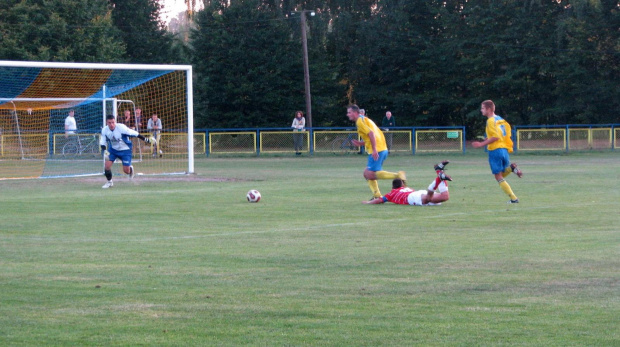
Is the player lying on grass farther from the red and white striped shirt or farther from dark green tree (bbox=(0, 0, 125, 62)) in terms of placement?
dark green tree (bbox=(0, 0, 125, 62))

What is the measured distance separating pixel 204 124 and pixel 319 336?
165 ft

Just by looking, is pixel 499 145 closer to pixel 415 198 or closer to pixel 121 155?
pixel 415 198

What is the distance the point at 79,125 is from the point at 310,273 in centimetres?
3093

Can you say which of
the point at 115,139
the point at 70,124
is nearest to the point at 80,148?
the point at 70,124

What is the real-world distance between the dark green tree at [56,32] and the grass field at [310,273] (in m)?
35.1

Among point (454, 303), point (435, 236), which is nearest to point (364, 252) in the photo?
point (435, 236)

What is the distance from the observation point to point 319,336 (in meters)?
5.62

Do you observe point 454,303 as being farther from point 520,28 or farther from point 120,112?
point 520,28

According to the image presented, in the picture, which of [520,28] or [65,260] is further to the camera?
[520,28]

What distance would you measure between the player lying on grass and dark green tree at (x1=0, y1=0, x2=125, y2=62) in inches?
1445

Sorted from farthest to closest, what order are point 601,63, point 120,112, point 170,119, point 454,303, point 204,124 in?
1. point 204,124
2. point 601,63
3. point 170,119
4. point 120,112
5. point 454,303

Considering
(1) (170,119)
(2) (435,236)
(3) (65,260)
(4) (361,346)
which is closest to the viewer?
(4) (361,346)

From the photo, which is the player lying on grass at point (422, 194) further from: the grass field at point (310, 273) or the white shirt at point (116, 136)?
the white shirt at point (116, 136)

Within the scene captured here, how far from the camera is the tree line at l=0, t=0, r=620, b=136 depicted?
50375 mm
